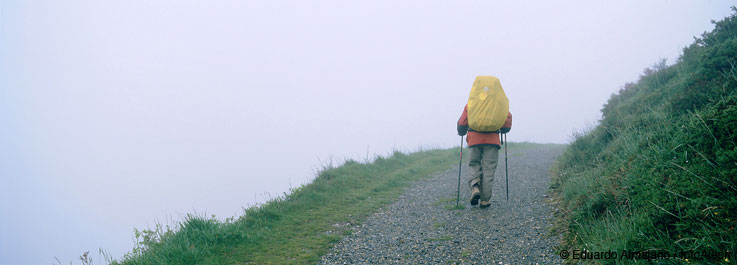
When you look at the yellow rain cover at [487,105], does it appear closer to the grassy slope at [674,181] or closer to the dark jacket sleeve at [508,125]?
the dark jacket sleeve at [508,125]

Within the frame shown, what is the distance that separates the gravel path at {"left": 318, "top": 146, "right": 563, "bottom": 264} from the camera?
4863 mm

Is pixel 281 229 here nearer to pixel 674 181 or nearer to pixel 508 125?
pixel 508 125

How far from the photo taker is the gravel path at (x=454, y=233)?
16.0 ft

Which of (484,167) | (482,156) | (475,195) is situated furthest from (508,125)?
(475,195)

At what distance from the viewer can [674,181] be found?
3.74 metres

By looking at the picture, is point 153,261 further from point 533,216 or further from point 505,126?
point 505,126

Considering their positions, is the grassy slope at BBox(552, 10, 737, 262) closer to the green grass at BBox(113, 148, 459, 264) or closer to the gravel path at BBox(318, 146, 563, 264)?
the gravel path at BBox(318, 146, 563, 264)

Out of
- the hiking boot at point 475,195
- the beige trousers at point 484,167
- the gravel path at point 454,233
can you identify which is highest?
the beige trousers at point 484,167

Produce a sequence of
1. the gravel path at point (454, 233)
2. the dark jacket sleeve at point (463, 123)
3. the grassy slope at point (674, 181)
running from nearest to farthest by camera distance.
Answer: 1. the grassy slope at point (674, 181)
2. the gravel path at point (454, 233)
3. the dark jacket sleeve at point (463, 123)

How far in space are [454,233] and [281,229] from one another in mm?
2861

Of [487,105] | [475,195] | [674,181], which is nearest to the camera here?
[674,181]

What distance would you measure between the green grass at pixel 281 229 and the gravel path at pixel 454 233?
0.43 metres

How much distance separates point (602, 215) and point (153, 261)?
5503mm

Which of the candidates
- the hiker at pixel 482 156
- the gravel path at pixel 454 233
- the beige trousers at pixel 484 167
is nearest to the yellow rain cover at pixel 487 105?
the hiker at pixel 482 156
